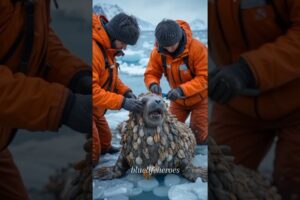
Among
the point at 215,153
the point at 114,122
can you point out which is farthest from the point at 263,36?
the point at 114,122

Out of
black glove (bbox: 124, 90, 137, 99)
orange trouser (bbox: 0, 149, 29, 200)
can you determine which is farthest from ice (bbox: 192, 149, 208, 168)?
orange trouser (bbox: 0, 149, 29, 200)

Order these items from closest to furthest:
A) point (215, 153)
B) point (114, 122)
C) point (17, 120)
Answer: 1. point (17, 120)
2. point (114, 122)
3. point (215, 153)

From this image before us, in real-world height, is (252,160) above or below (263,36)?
below

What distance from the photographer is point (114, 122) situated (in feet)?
6.23

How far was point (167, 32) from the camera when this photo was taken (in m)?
1.88

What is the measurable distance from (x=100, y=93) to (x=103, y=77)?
0.07m

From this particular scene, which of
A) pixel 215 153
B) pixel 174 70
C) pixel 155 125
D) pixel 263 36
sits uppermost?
pixel 263 36

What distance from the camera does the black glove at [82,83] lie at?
198 cm

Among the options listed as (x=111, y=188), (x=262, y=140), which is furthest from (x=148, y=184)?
(x=262, y=140)

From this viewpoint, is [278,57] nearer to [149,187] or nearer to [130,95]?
[130,95]

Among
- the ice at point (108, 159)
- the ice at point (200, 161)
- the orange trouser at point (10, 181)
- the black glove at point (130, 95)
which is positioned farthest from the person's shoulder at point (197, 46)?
the orange trouser at point (10, 181)

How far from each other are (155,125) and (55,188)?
22.0 inches

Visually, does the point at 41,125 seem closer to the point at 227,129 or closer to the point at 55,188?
the point at 55,188

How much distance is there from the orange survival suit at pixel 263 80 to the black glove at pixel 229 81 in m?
0.03
